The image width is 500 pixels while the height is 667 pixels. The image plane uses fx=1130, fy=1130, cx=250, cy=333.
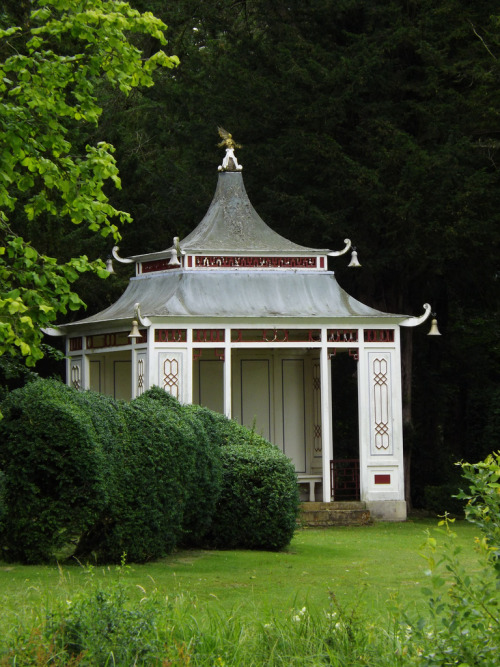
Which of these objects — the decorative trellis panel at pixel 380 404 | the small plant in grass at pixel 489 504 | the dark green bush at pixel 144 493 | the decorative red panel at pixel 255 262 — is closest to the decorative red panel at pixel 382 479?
the decorative trellis panel at pixel 380 404

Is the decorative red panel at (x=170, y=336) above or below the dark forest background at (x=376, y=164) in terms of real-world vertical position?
below

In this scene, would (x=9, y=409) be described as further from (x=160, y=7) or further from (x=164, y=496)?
(x=160, y=7)

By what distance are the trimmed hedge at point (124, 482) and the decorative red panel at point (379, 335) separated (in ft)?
18.7

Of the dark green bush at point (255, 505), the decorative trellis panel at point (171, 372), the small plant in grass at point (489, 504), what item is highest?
the decorative trellis panel at point (171, 372)

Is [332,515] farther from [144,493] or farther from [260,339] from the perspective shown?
[144,493]

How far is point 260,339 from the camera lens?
2066 cm

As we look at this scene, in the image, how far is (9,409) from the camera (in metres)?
11.7

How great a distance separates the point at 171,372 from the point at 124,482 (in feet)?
22.0

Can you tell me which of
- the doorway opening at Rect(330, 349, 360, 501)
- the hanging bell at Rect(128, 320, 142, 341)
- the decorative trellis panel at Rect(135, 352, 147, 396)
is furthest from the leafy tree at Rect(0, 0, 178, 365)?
the doorway opening at Rect(330, 349, 360, 501)

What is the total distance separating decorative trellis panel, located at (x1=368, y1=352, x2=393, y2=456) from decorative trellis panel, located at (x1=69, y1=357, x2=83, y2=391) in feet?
17.9

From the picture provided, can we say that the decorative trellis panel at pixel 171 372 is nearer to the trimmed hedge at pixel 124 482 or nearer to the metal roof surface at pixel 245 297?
the metal roof surface at pixel 245 297

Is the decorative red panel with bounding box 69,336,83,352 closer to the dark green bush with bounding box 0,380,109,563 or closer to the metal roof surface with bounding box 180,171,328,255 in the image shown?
the metal roof surface with bounding box 180,171,328,255

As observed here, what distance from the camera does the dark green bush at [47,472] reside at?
11672mm

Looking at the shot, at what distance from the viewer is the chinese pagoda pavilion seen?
19.3 m
